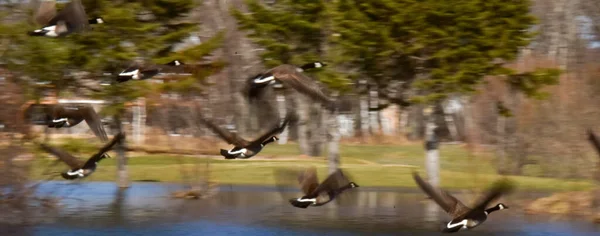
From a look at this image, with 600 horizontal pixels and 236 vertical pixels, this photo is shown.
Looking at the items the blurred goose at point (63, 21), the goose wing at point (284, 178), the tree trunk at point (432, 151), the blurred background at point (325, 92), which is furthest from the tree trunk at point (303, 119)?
the blurred goose at point (63, 21)

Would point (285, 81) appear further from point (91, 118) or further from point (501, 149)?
point (501, 149)

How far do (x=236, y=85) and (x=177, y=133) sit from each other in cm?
1510

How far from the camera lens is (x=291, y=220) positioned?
26.2 m

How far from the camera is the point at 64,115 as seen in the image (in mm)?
21562

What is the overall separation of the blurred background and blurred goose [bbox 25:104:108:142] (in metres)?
0.28

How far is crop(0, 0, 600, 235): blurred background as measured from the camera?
82.2ft

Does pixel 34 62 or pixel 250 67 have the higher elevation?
pixel 34 62

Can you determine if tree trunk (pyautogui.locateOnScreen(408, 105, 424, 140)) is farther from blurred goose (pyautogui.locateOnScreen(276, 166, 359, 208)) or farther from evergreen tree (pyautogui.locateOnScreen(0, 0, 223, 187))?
blurred goose (pyautogui.locateOnScreen(276, 166, 359, 208))

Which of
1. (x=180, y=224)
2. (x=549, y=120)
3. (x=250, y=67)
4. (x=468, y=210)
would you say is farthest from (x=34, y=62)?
(x=250, y=67)

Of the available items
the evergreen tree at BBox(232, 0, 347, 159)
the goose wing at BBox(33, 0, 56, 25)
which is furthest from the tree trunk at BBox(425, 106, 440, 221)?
the goose wing at BBox(33, 0, 56, 25)

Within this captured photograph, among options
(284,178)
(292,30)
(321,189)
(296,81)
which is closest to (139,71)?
(296,81)

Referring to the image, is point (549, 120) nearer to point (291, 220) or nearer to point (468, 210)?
point (291, 220)

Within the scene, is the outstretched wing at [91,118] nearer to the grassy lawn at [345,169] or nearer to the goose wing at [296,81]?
the goose wing at [296,81]

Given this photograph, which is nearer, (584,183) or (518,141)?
(584,183)
